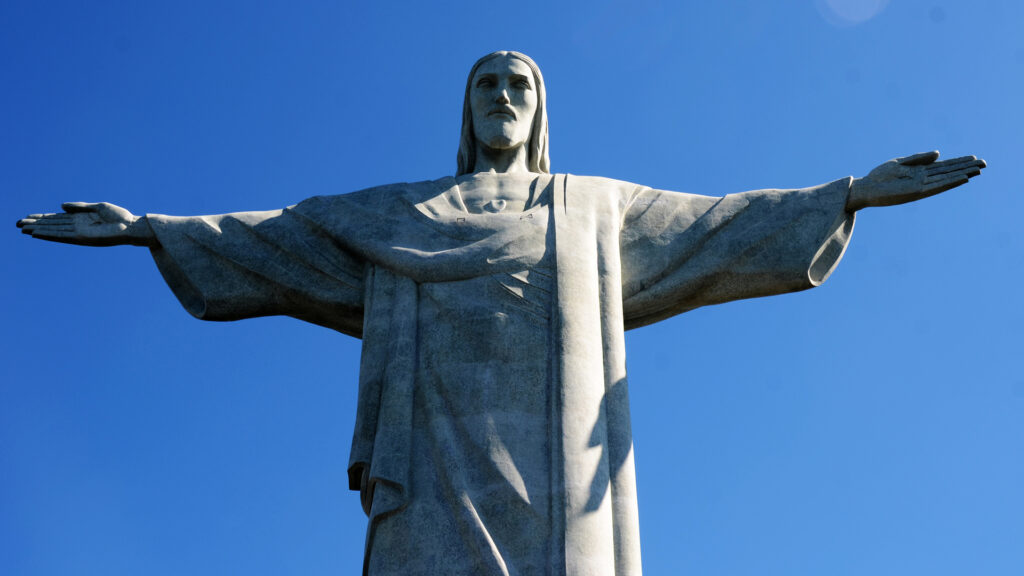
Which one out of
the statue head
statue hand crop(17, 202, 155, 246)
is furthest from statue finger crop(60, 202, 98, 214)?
the statue head

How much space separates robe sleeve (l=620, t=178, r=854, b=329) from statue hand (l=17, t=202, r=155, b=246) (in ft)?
16.4

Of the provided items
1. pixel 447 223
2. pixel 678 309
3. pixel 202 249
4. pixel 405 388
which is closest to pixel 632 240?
pixel 678 309

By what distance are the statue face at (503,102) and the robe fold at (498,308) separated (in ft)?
2.52

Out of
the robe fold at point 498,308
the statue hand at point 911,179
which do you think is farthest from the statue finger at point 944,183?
the robe fold at point 498,308

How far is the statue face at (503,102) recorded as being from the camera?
1688cm

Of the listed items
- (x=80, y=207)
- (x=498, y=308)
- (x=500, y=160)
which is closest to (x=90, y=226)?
(x=80, y=207)

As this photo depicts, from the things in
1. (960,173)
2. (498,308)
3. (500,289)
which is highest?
(960,173)

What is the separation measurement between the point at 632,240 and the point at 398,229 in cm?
231

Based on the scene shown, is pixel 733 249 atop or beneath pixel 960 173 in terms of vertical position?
beneath

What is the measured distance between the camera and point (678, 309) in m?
16.2

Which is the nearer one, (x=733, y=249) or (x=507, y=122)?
(x=733, y=249)

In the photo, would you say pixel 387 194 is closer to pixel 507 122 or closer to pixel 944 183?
pixel 507 122

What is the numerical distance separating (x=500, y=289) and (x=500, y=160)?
2423 millimetres

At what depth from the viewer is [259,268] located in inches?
639
